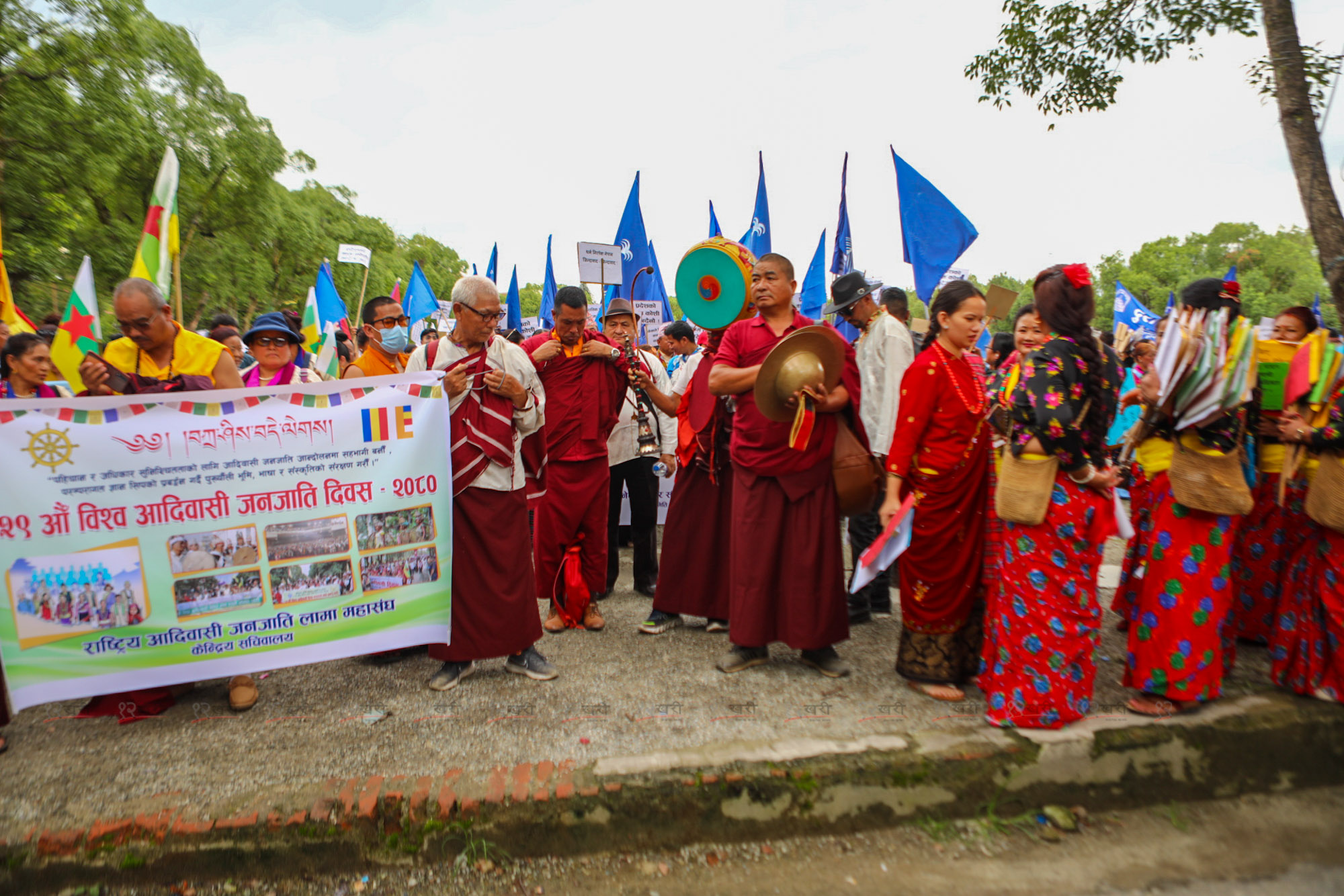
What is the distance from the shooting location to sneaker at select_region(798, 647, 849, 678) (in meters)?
3.61

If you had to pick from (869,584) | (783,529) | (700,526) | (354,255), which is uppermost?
(354,255)

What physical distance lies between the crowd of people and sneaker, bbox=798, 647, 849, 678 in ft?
0.05

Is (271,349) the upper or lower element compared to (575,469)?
upper

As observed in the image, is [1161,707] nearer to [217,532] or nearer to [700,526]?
[700,526]

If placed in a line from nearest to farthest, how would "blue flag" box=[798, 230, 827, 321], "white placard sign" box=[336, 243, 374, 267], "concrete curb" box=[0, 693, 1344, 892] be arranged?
"concrete curb" box=[0, 693, 1344, 892] → "blue flag" box=[798, 230, 827, 321] → "white placard sign" box=[336, 243, 374, 267]

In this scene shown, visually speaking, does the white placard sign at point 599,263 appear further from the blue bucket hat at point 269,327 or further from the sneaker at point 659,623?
the sneaker at point 659,623

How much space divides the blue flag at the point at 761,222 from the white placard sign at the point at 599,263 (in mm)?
2746

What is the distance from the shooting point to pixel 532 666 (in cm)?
366

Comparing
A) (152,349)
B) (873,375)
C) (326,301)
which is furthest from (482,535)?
(326,301)

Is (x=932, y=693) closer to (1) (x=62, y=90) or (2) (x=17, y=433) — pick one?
(2) (x=17, y=433)

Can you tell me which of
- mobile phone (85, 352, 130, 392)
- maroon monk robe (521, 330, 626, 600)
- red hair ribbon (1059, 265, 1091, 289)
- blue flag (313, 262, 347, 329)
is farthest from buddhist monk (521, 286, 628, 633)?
blue flag (313, 262, 347, 329)

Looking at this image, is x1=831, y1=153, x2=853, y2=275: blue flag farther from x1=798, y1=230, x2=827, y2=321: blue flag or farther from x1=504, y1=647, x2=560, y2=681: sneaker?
x1=504, y1=647, x2=560, y2=681: sneaker

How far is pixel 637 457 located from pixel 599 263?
1.57 meters

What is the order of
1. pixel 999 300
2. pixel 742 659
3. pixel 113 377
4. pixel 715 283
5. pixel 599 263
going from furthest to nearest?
pixel 599 263 → pixel 999 300 → pixel 715 283 → pixel 742 659 → pixel 113 377
